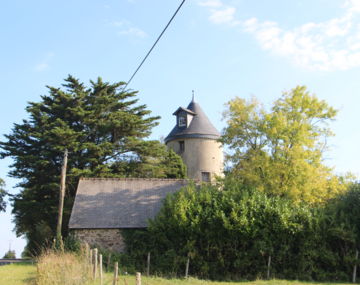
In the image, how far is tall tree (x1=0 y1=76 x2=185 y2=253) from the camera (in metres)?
30.5

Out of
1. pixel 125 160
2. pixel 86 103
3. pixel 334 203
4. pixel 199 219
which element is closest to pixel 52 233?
pixel 125 160

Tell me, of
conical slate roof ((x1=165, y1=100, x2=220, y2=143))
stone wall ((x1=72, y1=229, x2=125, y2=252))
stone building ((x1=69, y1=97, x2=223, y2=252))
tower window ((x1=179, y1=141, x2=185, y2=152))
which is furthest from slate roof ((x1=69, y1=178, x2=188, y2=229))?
tower window ((x1=179, y1=141, x2=185, y2=152))

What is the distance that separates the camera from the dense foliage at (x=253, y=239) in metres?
19.4

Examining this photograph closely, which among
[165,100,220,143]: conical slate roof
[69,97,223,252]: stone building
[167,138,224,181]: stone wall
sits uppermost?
[165,100,220,143]: conical slate roof

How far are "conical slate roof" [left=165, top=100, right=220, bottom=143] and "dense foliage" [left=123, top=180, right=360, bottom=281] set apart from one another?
2010cm

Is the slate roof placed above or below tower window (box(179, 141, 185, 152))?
below

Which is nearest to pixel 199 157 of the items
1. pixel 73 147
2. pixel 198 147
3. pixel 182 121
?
pixel 198 147

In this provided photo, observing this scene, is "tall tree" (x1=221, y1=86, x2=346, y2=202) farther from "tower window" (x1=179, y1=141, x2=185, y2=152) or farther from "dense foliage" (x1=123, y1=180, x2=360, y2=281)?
"tower window" (x1=179, y1=141, x2=185, y2=152)

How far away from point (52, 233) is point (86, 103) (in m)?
11.3

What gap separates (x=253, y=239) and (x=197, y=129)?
21.6 metres

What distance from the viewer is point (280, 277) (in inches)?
760

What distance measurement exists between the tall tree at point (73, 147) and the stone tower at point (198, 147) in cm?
409

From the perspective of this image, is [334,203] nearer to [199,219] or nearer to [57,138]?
[199,219]

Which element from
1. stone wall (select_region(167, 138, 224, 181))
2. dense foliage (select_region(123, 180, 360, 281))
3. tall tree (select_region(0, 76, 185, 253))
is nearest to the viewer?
dense foliage (select_region(123, 180, 360, 281))
